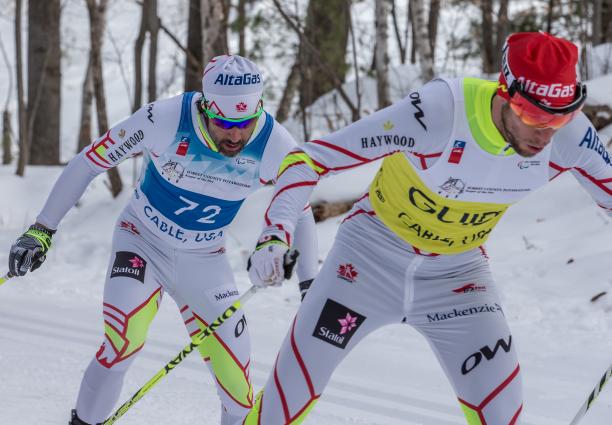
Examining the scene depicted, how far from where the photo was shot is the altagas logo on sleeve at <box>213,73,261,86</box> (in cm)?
392

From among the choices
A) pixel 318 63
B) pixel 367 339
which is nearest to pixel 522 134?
pixel 367 339

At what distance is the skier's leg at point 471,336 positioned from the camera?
3.10 m

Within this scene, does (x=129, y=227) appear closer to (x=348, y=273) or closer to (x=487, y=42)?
(x=348, y=273)

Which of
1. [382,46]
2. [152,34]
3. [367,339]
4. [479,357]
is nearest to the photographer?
[479,357]

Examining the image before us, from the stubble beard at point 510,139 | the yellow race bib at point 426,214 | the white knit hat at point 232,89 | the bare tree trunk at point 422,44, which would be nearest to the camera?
the stubble beard at point 510,139

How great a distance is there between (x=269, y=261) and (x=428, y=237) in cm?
62

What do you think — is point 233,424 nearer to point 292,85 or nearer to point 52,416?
point 52,416

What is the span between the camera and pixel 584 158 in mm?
3176

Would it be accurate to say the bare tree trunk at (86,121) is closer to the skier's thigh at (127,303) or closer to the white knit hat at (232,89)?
the skier's thigh at (127,303)

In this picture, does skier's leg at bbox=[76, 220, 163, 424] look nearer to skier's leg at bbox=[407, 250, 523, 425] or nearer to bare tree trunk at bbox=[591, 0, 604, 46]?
skier's leg at bbox=[407, 250, 523, 425]

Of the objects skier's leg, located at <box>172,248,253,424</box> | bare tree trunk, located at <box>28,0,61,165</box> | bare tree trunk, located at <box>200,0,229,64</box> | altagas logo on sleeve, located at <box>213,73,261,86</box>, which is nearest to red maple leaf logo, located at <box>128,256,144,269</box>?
skier's leg, located at <box>172,248,253,424</box>

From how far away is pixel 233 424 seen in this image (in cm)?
412

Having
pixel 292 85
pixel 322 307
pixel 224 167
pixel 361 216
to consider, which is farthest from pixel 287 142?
pixel 292 85

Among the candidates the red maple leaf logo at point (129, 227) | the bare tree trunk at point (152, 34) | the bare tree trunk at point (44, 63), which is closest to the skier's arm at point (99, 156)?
the red maple leaf logo at point (129, 227)
